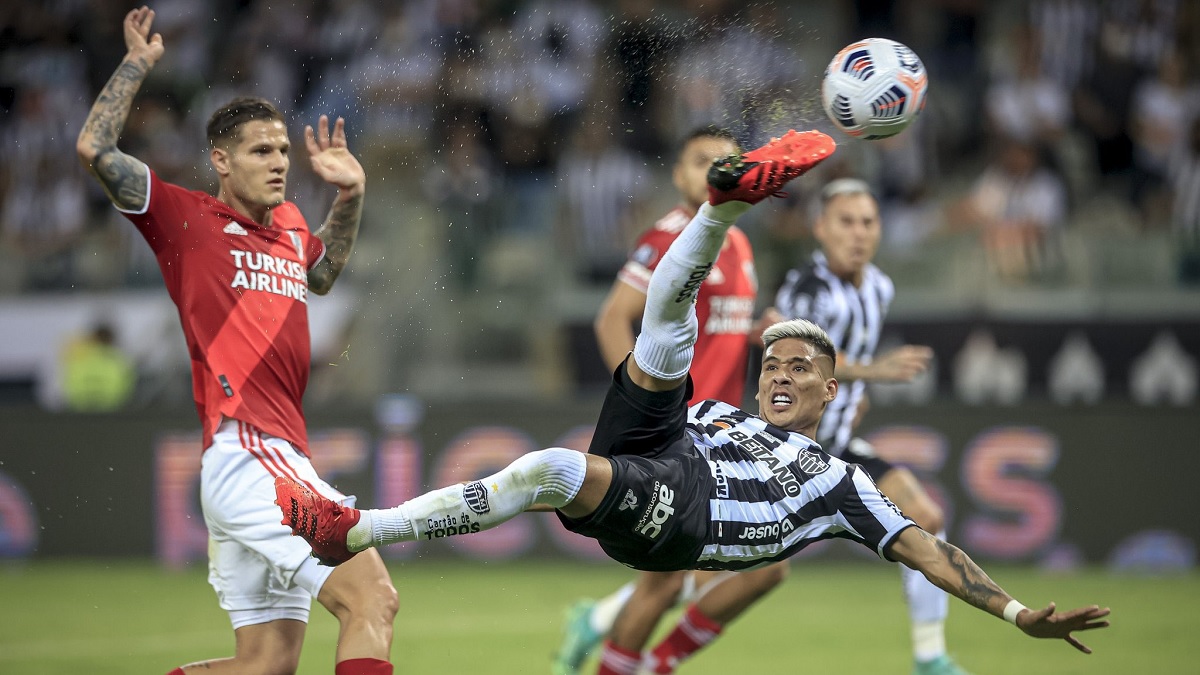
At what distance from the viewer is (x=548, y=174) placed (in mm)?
15516

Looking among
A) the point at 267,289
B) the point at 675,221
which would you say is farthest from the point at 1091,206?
the point at 267,289

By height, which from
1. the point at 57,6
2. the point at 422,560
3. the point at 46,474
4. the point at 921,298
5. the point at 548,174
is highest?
the point at 57,6

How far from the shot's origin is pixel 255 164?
599 centimetres

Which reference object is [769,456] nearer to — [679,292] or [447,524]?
[679,292]

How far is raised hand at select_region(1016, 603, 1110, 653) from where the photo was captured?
4.79 meters

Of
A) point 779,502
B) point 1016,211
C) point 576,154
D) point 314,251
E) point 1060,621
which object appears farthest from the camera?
point 576,154

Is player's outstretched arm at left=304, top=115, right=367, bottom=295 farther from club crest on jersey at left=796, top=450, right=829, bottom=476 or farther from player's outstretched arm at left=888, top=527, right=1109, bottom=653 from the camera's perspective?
player's outstretched arm at left=888, top=527, right=1109, bottom=653

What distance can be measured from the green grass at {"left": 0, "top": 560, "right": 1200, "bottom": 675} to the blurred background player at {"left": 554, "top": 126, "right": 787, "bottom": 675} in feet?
3.58

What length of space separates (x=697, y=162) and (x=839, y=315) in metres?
1.11

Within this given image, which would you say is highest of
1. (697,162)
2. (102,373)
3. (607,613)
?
(697,162)

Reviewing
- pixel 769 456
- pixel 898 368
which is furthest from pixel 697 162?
pixel 769 456

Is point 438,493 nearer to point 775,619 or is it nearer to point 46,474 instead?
point 775,619

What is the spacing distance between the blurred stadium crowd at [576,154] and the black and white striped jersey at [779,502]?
7899mm

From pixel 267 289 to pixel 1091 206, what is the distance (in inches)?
449
